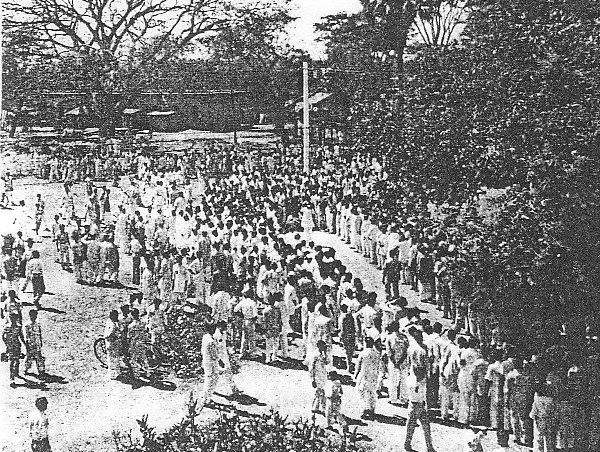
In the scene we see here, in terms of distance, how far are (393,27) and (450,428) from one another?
379 inches

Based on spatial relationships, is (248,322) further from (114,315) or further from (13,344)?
(13,344)

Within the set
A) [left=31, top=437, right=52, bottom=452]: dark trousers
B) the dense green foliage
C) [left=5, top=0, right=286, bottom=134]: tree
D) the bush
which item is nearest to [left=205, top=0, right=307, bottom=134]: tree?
[left=5, top=0, right=286, bottom=134]: tree

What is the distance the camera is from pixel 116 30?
14836 mm

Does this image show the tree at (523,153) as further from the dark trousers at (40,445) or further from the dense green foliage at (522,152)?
the dark trousers at (40,445)

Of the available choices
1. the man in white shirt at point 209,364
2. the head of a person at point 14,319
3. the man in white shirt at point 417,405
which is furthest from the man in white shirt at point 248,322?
the head of a person at point 14,319

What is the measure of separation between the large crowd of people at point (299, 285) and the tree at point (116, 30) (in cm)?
256

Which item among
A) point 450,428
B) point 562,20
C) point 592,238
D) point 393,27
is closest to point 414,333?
point 450,428

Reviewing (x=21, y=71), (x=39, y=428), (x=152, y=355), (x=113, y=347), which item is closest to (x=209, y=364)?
(x=113, y=347)

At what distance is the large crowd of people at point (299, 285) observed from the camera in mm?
8203

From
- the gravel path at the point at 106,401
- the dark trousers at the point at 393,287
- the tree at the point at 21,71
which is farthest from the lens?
the tree at the point at 21,71

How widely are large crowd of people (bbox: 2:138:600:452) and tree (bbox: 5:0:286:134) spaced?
2.56 meters

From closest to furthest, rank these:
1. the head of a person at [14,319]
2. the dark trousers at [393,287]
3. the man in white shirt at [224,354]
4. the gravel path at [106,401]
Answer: the gravel path at [106,401], the man in white shirt at [224,354], the head of a person at [14,319], the dark trousers at [393,287]

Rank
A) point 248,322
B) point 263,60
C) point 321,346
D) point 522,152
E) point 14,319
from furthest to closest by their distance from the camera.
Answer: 1. point 263,60
2. point 522,152
3. point 248,322
4. point 14,319
5. point 321,346

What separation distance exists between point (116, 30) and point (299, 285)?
293 inches
